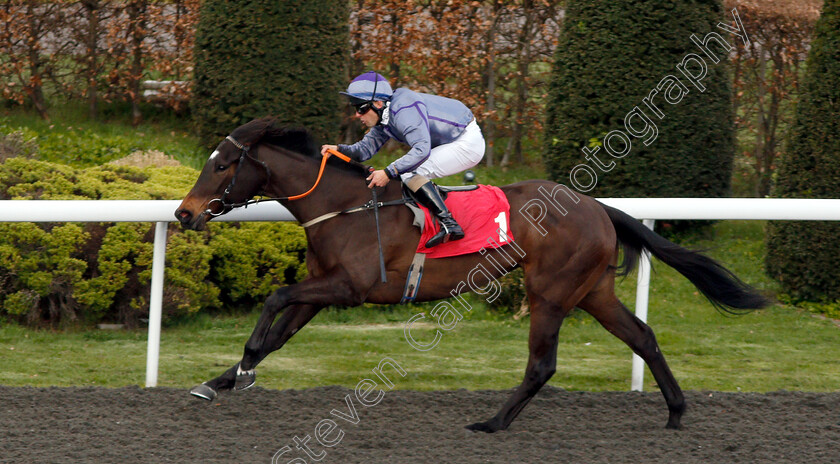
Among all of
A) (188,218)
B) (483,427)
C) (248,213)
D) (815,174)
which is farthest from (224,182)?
(815,174)

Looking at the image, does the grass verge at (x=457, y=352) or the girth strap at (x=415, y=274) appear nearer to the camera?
the girth strap at (x=415, y=274)

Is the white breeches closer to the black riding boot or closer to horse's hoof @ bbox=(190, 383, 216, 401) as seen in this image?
the black riding boot

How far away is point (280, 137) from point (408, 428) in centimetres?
142

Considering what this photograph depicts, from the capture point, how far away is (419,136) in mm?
3768

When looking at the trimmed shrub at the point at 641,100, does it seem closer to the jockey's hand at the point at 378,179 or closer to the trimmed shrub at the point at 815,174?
the trimmed shrub at the point at 815,174

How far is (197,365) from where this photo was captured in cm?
485

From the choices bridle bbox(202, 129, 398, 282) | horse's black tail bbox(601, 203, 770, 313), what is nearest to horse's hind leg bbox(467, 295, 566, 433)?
horse's black tail bbox(601, 203, 770, 313)

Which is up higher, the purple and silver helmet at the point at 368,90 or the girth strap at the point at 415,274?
the purple and silver helmet at the point at 368,90

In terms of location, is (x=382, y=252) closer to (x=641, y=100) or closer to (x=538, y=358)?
(x=538, y=358)

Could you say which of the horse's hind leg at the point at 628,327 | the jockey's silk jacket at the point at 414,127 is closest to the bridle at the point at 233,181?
the jockey's silk jacket at the point at 414,127

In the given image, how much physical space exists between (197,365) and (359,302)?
1549 mm

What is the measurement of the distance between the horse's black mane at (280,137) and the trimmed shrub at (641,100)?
10.1ft

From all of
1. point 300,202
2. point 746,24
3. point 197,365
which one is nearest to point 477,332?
point 197,365

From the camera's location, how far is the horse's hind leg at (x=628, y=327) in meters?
3.93
